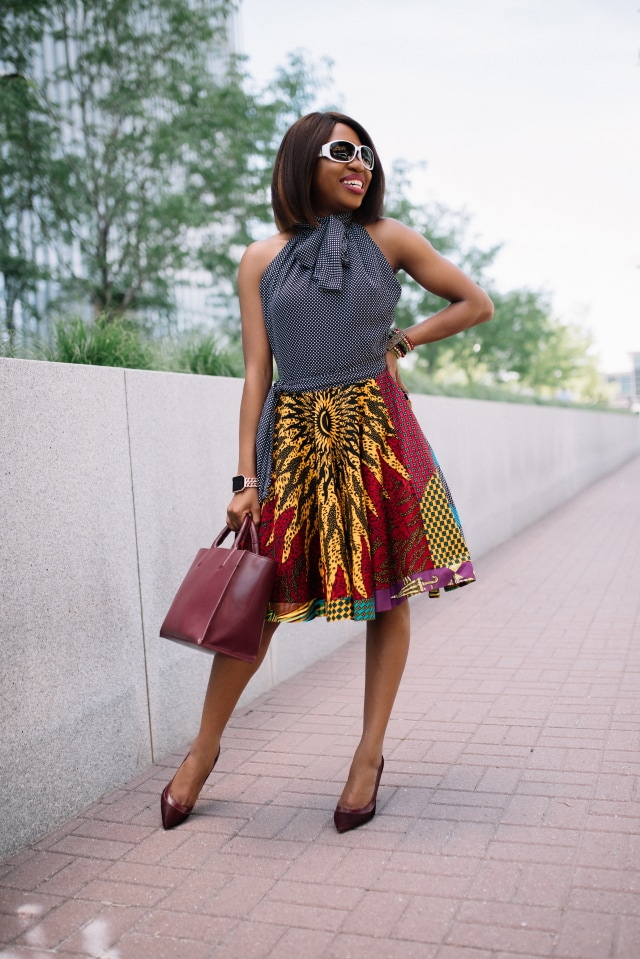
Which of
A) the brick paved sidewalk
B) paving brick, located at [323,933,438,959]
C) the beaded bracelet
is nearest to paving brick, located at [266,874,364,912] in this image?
the brick paved sidewalk

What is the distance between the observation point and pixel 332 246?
2826 millimetres

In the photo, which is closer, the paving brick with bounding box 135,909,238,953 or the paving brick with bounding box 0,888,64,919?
the paving brick with bounding box 135,909,238,953

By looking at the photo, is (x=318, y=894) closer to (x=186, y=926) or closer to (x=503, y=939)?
(x=186, y=926)

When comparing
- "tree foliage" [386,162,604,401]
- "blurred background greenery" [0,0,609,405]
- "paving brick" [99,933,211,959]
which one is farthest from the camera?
"tree foliage" [386,162,604,401]

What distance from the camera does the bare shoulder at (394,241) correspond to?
2.93m

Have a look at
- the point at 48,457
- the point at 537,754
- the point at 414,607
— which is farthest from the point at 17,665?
the point at 414,607

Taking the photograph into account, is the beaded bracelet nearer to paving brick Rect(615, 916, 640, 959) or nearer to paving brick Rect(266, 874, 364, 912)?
paving brick Rect(266, 874, 364, 912)

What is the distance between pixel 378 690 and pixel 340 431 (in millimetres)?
828

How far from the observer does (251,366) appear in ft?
9.89

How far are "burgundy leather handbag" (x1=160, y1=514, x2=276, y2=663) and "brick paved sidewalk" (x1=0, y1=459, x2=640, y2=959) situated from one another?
25.4 inches

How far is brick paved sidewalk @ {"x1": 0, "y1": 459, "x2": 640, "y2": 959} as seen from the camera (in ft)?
7.54

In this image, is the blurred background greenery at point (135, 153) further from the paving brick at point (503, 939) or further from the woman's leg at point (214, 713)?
the paving brick at point (503, 939)

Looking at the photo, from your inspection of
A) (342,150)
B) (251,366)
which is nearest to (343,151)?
(342,150)

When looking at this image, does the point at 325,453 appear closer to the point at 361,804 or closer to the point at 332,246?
the point at 332,246
